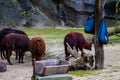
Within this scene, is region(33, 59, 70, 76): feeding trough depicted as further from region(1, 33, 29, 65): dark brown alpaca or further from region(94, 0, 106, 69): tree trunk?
region(1, 33, 29, 65): dark brown alpaca

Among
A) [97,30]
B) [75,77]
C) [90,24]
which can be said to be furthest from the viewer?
[90,24]

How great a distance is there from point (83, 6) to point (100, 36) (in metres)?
22.9

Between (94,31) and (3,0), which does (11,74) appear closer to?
(94,31)

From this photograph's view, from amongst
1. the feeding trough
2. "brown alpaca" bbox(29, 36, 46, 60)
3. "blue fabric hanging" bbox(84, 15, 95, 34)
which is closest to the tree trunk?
"blue fabric hanging" bbox(84, 15, 95, 34)

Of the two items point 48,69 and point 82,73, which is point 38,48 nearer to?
point 82,73

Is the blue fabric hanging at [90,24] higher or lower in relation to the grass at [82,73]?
higher

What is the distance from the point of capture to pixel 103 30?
35.5 feet

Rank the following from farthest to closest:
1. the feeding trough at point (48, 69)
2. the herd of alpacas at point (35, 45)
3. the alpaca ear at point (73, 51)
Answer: the herd of alpacas at point (35, 45) < the alpaca ear at point (73, 51) < the feeding trough at point (48, 69)

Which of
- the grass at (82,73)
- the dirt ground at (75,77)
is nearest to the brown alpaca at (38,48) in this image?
the dirt ground at (75,77)

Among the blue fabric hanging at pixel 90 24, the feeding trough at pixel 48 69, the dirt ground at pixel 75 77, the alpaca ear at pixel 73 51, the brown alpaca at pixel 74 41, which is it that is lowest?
the dirt ground at pixel 75 77

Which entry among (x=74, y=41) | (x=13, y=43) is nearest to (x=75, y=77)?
(x=74, y=41)

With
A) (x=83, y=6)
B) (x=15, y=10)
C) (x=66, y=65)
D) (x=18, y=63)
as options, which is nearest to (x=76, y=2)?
(x=83, y=6)

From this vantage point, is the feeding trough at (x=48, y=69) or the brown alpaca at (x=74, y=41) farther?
the brown alpaca at (x=74, y=41)

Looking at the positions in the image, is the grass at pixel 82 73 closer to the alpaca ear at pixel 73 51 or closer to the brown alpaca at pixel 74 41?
the alpaca ear at pixel 73 51
